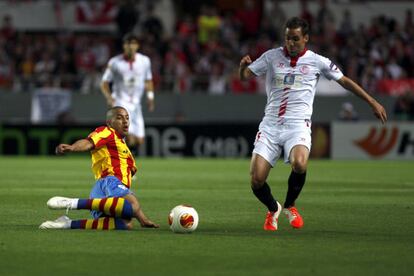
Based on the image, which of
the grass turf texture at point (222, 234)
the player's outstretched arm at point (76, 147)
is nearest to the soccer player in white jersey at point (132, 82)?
the grass turf texture at point (222, 234)

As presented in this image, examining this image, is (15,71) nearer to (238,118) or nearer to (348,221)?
(238,118)

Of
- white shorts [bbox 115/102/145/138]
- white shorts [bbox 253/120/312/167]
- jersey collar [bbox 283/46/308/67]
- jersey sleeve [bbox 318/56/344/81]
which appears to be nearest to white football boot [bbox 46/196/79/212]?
white shorts [bbox 253/120/312/167]

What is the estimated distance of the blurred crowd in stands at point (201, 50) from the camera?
28.3m

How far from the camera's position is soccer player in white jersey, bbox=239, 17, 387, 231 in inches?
412

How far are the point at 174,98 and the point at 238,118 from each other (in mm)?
1765

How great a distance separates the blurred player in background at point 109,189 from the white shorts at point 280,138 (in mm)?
1301

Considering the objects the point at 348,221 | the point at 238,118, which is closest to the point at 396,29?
the point at 238,118

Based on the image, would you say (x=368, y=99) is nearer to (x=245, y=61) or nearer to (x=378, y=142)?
(x=245, y=61)

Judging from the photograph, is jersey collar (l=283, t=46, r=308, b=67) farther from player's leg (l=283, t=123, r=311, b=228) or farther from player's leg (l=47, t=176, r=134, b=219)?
player's leg (l=47, t=176, r=134, b=219)

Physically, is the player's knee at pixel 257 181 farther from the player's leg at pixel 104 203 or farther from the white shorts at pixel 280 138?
the player's leg at pixel 104 203

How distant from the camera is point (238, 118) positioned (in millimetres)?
28266

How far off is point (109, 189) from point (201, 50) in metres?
20.0

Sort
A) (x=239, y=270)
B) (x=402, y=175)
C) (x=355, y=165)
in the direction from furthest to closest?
(x=355, y=165)
(x=402, y=175)
(x=239, y=270)

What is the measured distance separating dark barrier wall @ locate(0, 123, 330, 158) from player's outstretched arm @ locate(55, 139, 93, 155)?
16388mm
